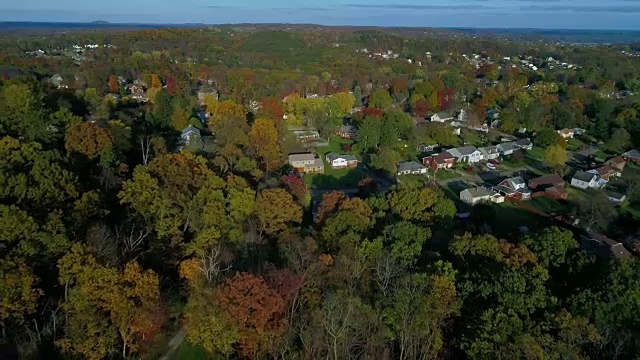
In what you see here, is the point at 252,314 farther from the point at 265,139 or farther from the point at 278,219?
the point at 265,139

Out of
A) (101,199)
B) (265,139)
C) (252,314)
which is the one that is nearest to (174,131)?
(265,139)

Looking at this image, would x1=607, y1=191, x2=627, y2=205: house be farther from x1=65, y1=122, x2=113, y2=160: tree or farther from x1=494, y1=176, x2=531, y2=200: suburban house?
x1=65, y1=122, x2=113, y2=160: tree

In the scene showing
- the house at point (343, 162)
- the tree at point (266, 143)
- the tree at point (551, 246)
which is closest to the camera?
the tree at point (551, 246)

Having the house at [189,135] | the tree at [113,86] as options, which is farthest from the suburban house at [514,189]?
the tree at [113,86]

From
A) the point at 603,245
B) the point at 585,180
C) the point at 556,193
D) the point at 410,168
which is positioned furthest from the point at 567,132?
the point at 603,245

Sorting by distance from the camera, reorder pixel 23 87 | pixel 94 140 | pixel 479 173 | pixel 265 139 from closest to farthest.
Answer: pixel 94 140 < pixel 23 87 < pixel 265 139 < pixel 479 173

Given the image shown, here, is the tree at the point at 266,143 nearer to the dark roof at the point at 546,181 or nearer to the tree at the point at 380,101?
the dark roof at the point at 546,181

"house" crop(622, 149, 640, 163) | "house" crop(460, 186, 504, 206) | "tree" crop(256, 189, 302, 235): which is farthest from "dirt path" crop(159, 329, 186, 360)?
"house" crop(622, 149, 640, 163)
